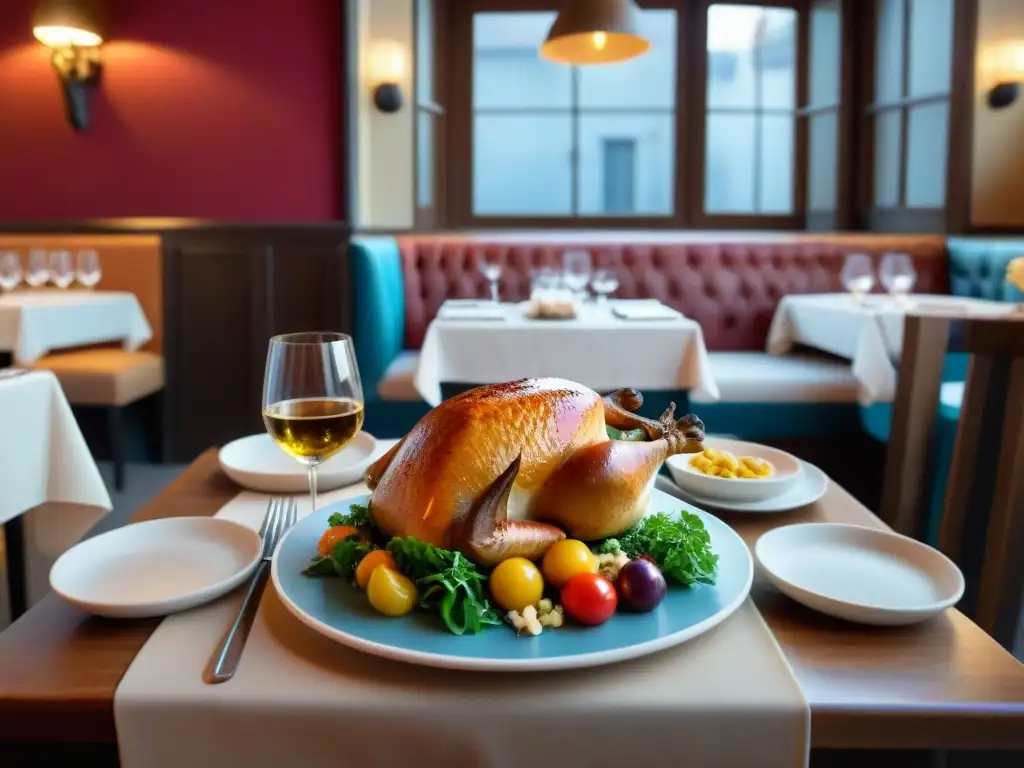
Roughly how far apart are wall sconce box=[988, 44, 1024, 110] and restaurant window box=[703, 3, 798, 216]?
99 cm

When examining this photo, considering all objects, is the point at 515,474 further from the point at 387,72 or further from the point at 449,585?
the point at 387,72

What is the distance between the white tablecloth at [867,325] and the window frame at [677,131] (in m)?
1.06

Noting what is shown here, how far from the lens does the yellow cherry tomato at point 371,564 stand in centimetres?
62

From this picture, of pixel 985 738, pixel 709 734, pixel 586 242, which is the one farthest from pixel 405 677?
pixel 586 242

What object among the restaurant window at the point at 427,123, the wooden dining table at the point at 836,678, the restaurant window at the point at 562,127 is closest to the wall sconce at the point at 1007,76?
the restaurant window at the point at 562,127

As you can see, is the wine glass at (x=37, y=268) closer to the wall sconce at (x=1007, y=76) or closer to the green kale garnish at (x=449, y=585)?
the green kale garnish at (x=449, y=585)

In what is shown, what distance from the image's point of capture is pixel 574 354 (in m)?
2.77

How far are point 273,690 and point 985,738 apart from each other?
0.45 meters

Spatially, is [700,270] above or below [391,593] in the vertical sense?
above

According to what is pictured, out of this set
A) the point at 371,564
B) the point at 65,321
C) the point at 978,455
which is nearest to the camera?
the point at 371,564

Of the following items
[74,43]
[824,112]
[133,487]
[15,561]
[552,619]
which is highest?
[74,43]

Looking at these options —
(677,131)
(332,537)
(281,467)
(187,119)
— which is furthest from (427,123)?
A: (332,537)

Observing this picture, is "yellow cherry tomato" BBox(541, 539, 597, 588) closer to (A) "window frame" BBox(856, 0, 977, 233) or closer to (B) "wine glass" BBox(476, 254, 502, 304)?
(B) "wine glass" BBox(476, 254, 502, 304)

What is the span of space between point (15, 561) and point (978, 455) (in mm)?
1665
